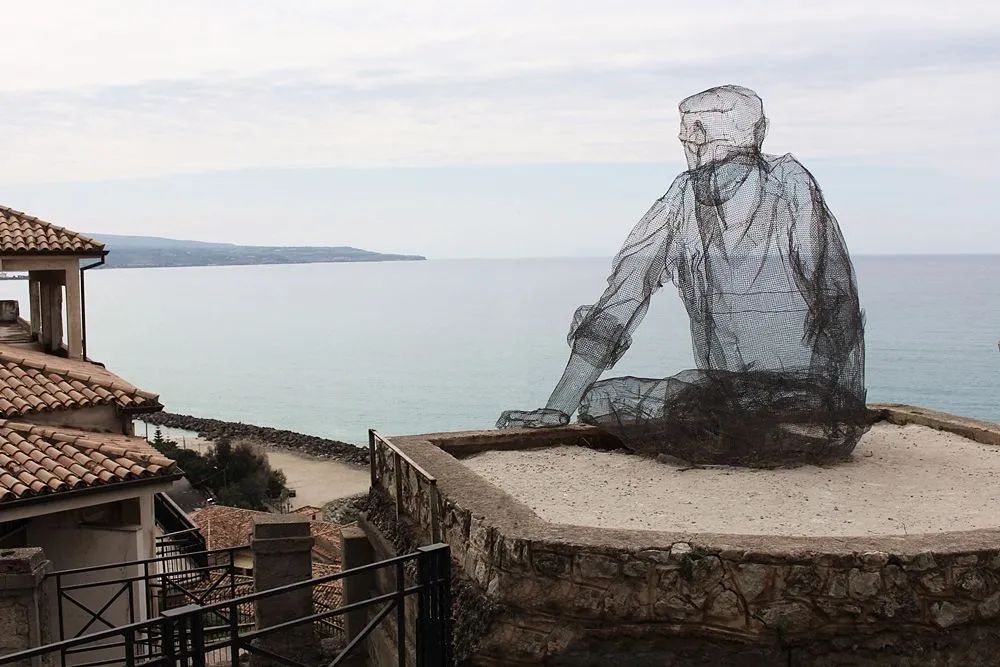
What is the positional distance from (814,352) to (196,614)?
271 inches

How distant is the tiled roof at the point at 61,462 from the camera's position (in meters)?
10.7

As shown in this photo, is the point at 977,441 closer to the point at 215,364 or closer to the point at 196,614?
the point at 196,614

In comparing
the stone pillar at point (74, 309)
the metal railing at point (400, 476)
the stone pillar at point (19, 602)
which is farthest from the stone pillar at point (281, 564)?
the stone pillar at point (74, 309)

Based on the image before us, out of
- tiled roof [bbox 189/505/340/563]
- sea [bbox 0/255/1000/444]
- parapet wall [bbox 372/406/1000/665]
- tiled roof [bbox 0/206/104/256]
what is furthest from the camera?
sea [bbox 0/255/1000/444]

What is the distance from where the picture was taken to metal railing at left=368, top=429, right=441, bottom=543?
7.84 metres

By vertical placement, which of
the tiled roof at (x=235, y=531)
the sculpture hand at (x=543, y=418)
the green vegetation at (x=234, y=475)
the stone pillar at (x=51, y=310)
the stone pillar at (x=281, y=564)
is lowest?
the green vegetation at (x=234, y=475)

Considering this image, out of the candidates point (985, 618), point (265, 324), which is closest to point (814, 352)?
point (985, 618)

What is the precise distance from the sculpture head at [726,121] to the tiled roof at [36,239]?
11.3 m

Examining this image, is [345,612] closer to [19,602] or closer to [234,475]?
[19,602]

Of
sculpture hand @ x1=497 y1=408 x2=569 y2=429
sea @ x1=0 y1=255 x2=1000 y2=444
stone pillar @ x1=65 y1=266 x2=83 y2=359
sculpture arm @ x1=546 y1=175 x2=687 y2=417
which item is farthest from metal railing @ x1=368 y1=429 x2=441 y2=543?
sea @ x1=0 y1=255 x2=1000 y2=444

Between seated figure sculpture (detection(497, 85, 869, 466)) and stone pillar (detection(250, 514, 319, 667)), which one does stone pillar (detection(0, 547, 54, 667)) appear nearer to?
stone pillar (detection(250, 514, 319, 667))

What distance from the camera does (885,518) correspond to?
786 centimetres

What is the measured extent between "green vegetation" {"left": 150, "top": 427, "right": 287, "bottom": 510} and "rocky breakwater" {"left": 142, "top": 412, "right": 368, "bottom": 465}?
785 cm

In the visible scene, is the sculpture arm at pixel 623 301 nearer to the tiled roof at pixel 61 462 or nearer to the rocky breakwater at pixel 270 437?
the tiled roof at pixel 61 462
